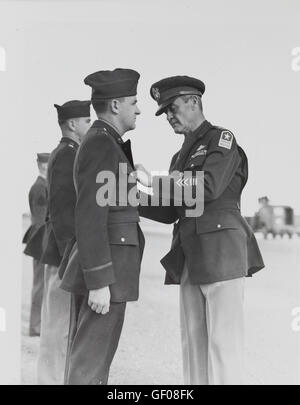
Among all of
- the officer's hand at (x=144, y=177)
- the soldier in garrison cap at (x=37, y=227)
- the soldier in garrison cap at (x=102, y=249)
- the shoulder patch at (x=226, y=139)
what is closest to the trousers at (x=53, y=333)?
the soldier in garrison cap at (x=37, y=227)

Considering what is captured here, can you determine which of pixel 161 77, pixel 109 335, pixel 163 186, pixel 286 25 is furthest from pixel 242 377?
pixel 286 25

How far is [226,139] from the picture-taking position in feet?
9.75

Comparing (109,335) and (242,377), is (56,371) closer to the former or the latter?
(109,335)

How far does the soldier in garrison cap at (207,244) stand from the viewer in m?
2.93

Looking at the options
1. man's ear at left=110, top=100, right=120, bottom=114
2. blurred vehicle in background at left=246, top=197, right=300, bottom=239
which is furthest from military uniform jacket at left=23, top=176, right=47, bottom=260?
blurred vehicle in background at left=246, top=197, right=300, bottom=239

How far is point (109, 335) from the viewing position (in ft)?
8.79

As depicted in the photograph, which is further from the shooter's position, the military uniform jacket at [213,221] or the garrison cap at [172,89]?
the garrison cap at [172,89]

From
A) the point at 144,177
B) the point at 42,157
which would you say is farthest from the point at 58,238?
the point at 144,177

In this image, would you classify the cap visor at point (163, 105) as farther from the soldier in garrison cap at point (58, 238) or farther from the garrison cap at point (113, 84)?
the soldier in garrison cap at point (58, 238)

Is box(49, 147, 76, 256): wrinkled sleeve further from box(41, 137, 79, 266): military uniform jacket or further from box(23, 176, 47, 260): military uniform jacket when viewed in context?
box(23, 176, 47, 260): military uniform jacket

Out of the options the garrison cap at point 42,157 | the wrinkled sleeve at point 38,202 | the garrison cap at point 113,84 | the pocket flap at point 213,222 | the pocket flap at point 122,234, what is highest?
the garrison cap at point 113,84

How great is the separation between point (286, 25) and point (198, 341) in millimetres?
1733

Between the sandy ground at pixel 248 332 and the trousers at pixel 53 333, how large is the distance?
0.10 m

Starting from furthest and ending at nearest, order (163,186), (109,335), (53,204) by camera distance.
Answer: (53,204)
(163,186)
(109,335)
